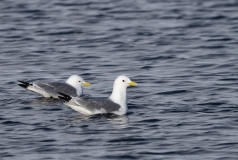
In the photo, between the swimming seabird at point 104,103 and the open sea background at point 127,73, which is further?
the swimming seabird at point 104,103

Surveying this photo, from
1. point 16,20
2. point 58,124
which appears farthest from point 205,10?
point 58,124

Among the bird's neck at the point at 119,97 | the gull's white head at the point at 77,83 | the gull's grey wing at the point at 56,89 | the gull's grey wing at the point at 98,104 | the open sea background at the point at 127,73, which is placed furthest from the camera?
the gull's white head at the point at 77,83

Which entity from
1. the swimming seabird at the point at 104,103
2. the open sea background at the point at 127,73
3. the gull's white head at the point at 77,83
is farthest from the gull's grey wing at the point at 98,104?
the gull's white head at the point at 77,83

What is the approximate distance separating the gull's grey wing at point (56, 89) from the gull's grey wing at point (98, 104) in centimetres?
205

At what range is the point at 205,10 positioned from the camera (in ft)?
124

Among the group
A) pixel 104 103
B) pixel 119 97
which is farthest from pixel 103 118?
pixel 119 97

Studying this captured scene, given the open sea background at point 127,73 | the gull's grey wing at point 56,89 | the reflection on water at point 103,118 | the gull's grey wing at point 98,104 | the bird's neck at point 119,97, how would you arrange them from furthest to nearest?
the gull's grey wing at point 56,89, the bird's neck at point 119,97, the gull's grey wing at point 98,104, the reflection on water at point 103,118, the open sea background at point 127,73

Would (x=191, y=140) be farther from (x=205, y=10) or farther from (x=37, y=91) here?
(x=205, y=10)

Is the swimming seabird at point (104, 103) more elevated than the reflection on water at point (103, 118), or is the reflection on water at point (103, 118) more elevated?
the swimming seabird at point (104, 103)

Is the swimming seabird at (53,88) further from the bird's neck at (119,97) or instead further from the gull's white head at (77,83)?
the bird's neck at (119,97)

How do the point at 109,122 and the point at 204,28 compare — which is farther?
the point at 204,28

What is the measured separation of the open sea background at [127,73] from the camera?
16469mm

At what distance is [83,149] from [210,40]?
638 inches

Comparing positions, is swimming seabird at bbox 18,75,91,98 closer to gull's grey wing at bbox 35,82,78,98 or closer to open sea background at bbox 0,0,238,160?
gull's grey wing at bbox 35,82,78,98
